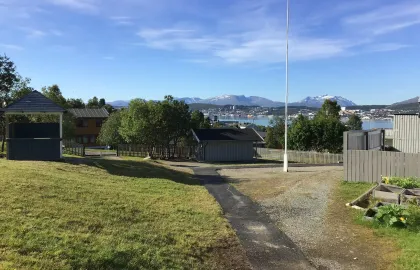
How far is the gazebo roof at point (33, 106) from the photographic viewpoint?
2023 centimetres

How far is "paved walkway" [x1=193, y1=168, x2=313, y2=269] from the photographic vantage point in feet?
25.2

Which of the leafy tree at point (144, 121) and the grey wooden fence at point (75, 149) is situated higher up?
the leafy tree at point (144, 121)

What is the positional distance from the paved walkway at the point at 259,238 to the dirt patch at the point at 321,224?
0.94ft

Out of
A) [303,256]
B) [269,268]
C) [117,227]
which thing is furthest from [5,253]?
[303,256]

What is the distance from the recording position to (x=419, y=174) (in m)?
15.5

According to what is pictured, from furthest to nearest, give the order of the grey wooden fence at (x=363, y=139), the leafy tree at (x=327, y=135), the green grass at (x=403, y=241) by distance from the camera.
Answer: the leafy tree at (x=327, y=135), the grey wooden fence at (x=363, y=139), the green grass at (x=403, y=241)

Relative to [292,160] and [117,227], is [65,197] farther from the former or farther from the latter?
[292,160]

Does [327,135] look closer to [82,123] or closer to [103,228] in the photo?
[82,123]

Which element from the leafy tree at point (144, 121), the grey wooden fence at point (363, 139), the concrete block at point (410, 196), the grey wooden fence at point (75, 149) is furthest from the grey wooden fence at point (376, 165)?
the grey wooden fence at point (75, 149)

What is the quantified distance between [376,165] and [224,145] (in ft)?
74.1

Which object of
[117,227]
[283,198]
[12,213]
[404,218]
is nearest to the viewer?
[12,213]

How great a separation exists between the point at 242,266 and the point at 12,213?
4810 mm

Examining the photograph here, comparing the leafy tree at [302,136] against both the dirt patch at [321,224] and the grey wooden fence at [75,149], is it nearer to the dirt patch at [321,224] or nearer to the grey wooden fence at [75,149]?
the grey wooden fence at [75,149]

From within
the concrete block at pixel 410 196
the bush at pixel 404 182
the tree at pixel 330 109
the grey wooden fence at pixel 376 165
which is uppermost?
the tree at pixel 330 109
